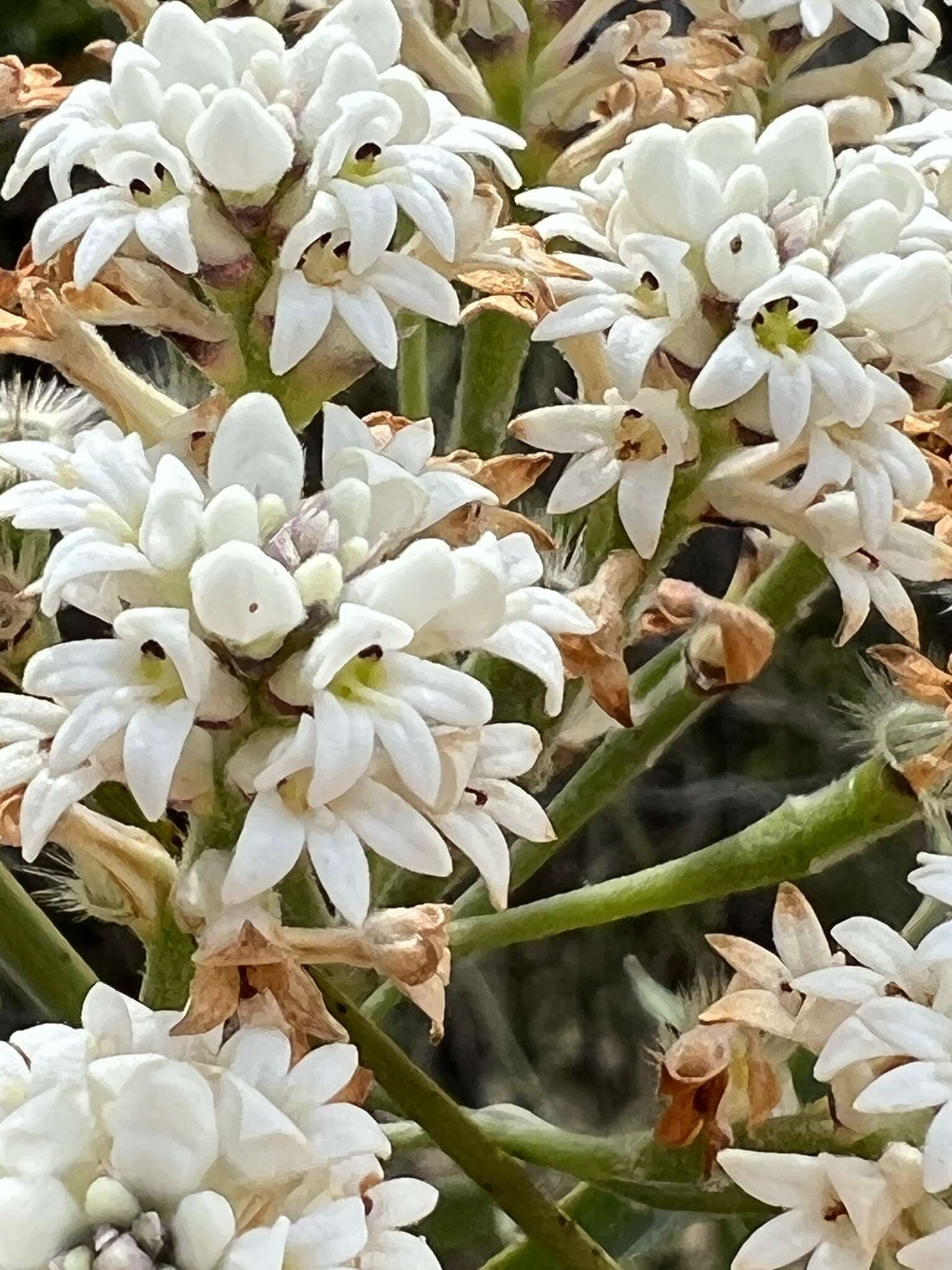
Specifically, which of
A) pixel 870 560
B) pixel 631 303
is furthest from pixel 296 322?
pixel 870 560

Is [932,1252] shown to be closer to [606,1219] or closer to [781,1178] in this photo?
[781,1178]

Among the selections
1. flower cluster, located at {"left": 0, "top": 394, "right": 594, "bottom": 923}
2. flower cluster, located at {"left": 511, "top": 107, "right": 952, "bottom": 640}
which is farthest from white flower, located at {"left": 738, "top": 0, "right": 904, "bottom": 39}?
flower cluster, located at {"left": 0, "top": 394, "right": 594, "bottom": 923}

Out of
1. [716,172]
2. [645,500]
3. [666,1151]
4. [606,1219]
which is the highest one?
[716,172]

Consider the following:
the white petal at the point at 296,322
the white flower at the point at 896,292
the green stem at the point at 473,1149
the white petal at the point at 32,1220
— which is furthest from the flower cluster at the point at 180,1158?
the white flower at the point at 896,292

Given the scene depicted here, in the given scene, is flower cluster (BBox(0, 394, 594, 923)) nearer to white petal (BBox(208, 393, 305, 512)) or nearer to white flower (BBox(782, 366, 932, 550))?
white petal (BBox(208, 393, 305, 512))

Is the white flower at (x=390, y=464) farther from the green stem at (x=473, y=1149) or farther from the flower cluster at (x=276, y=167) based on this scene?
the green stem at (x=473, y=1149)

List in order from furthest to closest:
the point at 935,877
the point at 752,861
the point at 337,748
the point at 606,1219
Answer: the point at 606,1219 < the point at 752,861 < the point at 935,877 < the point at 337,748

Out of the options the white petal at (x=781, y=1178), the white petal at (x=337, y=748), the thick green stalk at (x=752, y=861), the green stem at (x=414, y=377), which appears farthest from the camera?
the green stem at (x=414, y=377)
